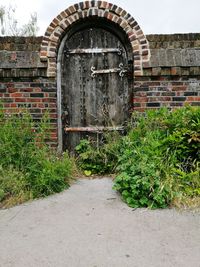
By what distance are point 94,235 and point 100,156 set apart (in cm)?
242

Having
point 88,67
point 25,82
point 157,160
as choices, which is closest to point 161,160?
point 157,160

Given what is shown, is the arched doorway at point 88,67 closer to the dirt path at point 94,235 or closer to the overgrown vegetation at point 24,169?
the overgrown vegetation at point 24,169

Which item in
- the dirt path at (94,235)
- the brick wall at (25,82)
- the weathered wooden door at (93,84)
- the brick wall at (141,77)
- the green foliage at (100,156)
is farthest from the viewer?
the weathered wooden door at (93,84)

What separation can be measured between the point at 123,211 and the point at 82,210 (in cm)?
48

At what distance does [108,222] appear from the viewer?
338cm

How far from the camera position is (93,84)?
591cm

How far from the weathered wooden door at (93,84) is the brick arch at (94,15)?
31cm

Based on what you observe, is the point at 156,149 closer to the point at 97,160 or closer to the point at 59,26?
the point at 97,160

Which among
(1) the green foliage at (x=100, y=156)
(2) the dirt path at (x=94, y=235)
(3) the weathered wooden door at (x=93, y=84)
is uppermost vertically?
(3) the weathered wooden door at (x=93, y=84)

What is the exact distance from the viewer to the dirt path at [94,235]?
8.70ft

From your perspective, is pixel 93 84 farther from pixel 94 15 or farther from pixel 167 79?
pixel 167 79

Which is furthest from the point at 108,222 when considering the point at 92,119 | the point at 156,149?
the point at 92,119

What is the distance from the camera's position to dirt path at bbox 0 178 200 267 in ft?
8.70

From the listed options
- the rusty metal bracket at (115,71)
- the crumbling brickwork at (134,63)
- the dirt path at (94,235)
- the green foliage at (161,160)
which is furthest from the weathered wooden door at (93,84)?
the dirt path at (94,235)
